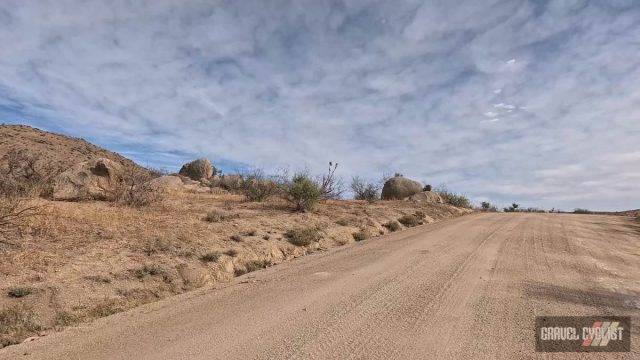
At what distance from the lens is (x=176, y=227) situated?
11.4 metres

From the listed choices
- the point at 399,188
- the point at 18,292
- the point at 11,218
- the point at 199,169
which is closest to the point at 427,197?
the point at 399,188

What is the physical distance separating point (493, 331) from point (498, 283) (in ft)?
7.78

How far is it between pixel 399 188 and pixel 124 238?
1148 inches

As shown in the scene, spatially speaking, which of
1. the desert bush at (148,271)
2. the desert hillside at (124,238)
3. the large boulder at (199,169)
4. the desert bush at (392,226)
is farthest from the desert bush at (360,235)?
the large boulder at (199,169)

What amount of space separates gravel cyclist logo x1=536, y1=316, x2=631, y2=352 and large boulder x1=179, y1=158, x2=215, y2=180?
3821cm

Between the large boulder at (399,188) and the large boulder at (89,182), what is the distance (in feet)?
79.9

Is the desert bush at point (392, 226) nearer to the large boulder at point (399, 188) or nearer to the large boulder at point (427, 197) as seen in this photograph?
the large boulder at point (427, 197)

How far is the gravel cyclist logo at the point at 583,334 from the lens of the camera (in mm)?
4797

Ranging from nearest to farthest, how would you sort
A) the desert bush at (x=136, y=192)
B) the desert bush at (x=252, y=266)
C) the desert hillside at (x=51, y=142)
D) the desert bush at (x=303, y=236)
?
the desert bush at (x=252, y=266), the desert bush at (x=303, y=236), the desert bush at (x=136, y=192), the desert hillside at (x=51, y=142)

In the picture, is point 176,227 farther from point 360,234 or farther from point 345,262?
point 360,234

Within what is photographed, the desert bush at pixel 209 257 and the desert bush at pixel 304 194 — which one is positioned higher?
the desert bush at pixel 304 194

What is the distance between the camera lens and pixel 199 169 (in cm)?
4181

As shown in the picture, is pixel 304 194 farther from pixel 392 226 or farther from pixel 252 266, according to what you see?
pixel 252 266

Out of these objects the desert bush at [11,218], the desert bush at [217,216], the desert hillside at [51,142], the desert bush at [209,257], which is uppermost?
the desert hillside at [51,142]
